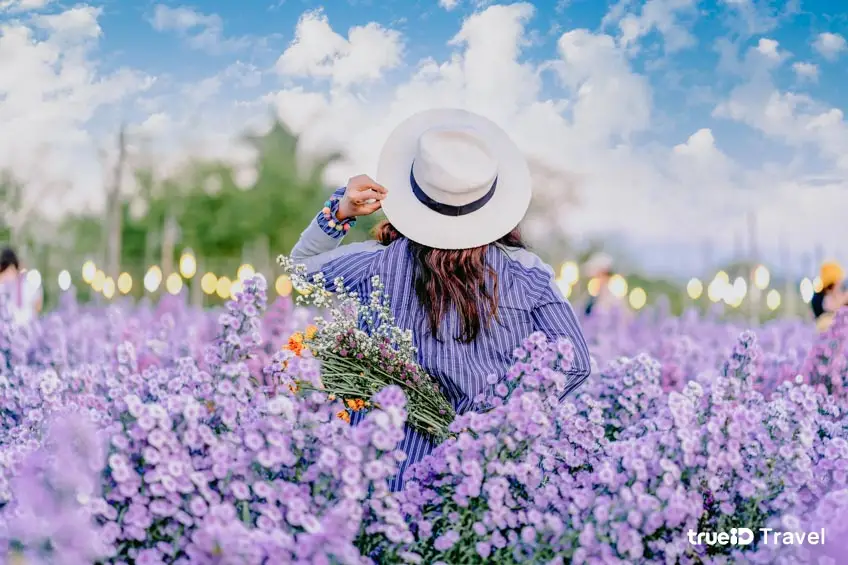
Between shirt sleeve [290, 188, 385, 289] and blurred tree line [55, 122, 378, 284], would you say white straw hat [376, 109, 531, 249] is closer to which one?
shirt sleeve [290, 188, 385, 289]

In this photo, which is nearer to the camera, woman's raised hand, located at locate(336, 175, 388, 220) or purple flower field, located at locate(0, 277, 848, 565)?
purple flower field, located at locate(0, 277, 848, 565)

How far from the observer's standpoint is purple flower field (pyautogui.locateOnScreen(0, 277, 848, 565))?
1.58 m

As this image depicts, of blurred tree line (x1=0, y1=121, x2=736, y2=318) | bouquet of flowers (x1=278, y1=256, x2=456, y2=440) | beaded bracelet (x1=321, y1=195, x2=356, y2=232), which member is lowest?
bouquet of flowers (x1=278, y1=256, x2=456, y2=440)

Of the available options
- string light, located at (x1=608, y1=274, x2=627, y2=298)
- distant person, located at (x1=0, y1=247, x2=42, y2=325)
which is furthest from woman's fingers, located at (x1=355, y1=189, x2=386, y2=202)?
string light, located at (x1=608, y1=274, x2=627, y2=298)

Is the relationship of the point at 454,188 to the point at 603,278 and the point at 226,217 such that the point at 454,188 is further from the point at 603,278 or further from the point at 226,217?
the point at 226,217

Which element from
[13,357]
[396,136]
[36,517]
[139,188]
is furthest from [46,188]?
[36,517]

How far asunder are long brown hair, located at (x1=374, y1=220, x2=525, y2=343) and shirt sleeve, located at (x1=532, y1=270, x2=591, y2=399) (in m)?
0.15

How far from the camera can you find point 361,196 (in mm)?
2486

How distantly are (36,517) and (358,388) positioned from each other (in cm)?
114

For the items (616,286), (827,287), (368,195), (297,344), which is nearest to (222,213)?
(616,286)

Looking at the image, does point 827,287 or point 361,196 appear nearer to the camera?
point 361,196

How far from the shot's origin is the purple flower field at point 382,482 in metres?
1.58

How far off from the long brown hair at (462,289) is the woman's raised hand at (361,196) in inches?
8.5

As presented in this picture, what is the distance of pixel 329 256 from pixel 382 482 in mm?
1111
